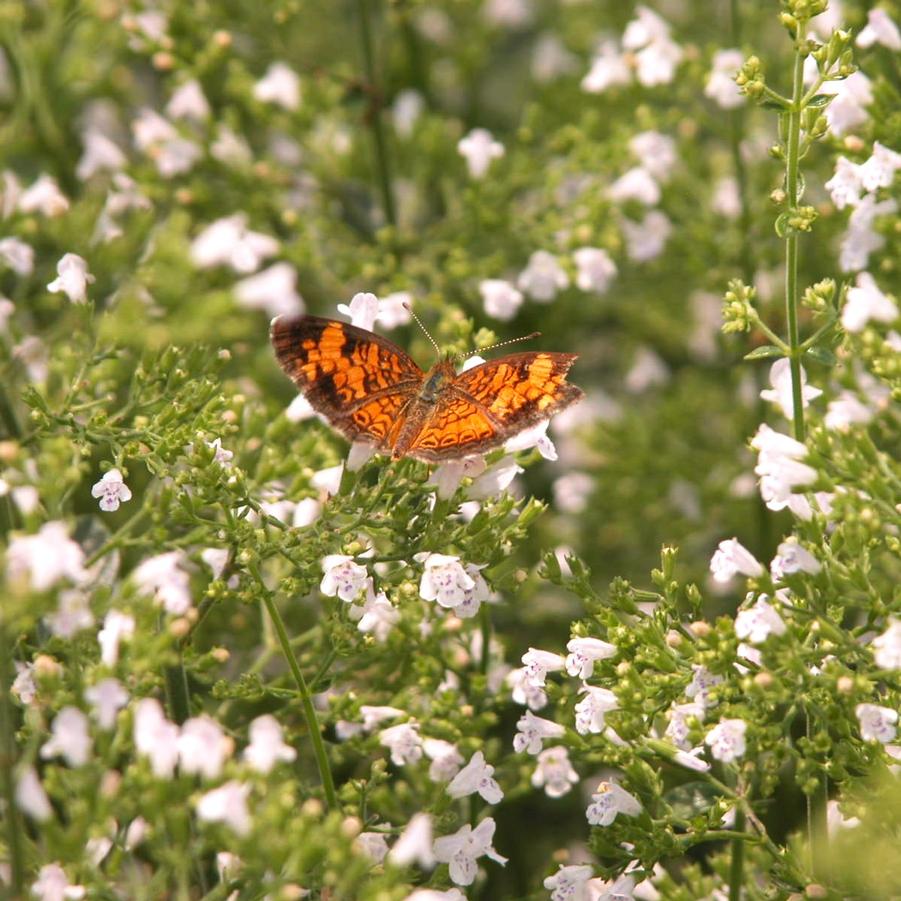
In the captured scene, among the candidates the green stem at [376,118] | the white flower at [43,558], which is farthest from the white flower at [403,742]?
the green stem at [376,118]

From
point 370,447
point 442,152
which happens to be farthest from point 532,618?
point 442,152

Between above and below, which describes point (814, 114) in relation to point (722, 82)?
above

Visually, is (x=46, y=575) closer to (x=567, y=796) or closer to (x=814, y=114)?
(x=814, y=114)

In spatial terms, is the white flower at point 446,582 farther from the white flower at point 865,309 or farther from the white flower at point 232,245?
the white flower at point 865,309

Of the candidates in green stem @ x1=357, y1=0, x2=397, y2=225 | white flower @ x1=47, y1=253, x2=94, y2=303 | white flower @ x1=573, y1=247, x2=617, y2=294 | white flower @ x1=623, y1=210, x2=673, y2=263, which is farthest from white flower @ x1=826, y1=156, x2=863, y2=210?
white flower @ x1=47, y1=253, x2=94, y2=303

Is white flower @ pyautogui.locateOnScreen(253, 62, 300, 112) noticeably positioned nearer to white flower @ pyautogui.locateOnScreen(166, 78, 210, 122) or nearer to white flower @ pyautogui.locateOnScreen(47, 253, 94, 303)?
white flower @ pyautogui.locateOnScreen(166, 78, 210, 122)

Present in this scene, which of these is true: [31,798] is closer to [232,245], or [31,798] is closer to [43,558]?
[43,558]

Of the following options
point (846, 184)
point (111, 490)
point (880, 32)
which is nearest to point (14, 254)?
point (111, 490)
